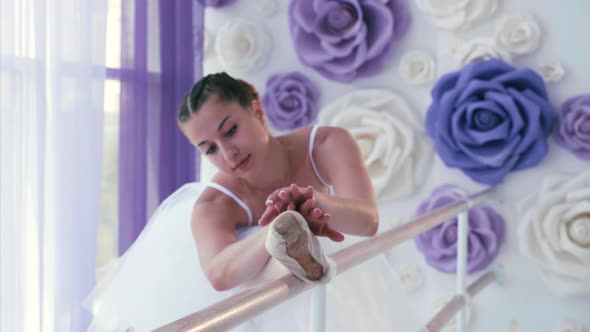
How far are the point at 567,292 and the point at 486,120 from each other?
1.76ft

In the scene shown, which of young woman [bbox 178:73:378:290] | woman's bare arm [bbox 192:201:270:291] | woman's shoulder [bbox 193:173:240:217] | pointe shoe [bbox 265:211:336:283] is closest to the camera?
pointe shoe [bbox 265:211:336:283]

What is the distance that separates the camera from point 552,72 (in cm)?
190

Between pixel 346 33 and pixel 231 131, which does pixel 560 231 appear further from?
pixel 231 131

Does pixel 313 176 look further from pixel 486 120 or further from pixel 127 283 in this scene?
pixel 486 120

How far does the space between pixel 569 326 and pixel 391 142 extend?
2.41 ft

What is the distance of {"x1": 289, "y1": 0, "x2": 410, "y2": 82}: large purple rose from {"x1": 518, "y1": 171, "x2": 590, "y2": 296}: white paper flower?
63 centimetres

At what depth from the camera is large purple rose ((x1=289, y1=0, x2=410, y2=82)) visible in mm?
2078

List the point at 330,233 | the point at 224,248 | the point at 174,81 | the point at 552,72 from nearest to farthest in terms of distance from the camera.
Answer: the point at 330,233
the point at 224,248
the point at 552,72
the point at 174,81

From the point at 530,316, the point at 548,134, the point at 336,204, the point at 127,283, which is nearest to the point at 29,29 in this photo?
the point at 127,283

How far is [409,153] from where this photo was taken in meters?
2.06

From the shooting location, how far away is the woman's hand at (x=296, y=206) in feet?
2.69

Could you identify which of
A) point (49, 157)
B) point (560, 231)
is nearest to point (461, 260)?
point (560, 231)

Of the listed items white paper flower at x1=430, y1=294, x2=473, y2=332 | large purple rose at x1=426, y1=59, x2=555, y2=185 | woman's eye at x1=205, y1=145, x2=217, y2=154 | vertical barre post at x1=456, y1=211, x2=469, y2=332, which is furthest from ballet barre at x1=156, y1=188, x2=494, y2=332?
white paper flower at x1=430, y1=294, x2=473, y2=332

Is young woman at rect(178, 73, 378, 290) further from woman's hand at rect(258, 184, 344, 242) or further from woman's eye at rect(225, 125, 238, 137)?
woman's hand at rect(258, 184, 344, 242)
